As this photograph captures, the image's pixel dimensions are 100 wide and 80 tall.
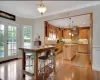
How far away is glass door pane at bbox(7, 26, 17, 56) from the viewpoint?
553cm

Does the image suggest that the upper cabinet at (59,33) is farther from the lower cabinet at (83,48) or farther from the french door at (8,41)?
the french door at (8,41)

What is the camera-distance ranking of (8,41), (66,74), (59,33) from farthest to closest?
(59,33), (8,41), (66,74)

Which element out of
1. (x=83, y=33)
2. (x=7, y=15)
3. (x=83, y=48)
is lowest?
(x=83, y=48)

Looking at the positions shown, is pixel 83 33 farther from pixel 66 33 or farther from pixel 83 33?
pixel 66 33

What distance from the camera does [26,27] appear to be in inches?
258

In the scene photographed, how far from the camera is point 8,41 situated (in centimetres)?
545

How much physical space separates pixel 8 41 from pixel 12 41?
1.03ft

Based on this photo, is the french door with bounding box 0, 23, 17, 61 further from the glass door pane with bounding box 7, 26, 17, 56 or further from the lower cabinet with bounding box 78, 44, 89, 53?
the lower cabinet with bounding box 78, 44, 89, 53

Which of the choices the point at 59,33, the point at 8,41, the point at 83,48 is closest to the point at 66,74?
the point at 8,41

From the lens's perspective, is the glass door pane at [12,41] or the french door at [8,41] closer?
the french door at [8,41]

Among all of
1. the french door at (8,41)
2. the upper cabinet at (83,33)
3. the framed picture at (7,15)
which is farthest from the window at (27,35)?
the upper cabinet at (83,33)

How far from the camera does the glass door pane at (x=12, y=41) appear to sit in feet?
18.1

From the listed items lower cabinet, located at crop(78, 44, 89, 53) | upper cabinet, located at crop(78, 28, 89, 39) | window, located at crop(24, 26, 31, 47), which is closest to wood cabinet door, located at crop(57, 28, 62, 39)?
upper cabinet, located at crop(78, 28, 89, 39)

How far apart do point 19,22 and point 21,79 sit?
169 inches
